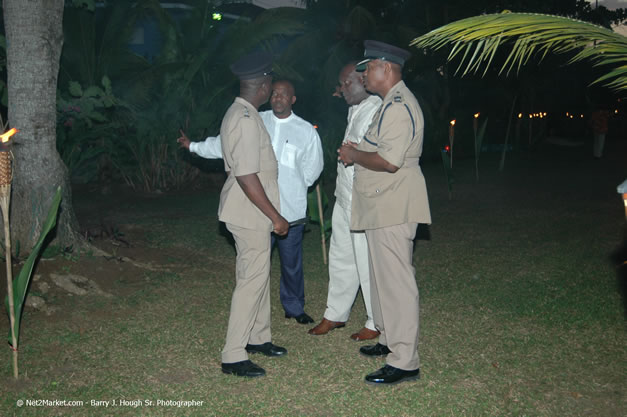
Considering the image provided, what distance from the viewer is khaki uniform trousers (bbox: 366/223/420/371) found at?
Result: 13.1ft

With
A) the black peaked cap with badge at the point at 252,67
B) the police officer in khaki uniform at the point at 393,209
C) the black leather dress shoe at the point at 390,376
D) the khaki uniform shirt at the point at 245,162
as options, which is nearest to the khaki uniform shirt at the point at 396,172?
the police officer in khaki uniform at the point at 393,209

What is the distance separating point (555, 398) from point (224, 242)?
5348mm

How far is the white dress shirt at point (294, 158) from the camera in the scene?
5.01 m

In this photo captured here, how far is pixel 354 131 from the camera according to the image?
15.6ft

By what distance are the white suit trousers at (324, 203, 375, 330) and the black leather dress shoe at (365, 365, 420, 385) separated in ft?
2.65

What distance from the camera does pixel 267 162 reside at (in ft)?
13.9

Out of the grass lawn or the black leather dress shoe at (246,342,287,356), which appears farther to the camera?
the black leather dress shoe at (246,342,287,356)

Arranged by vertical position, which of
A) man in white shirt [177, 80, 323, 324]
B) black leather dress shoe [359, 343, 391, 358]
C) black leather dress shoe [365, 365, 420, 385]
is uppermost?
man in white shirt [177, 80, 323, 324]

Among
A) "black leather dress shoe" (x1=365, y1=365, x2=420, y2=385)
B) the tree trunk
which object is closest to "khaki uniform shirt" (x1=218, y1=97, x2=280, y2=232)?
"black leather dress shoe" (x1=365, y1=365, x2=420, y2=385)

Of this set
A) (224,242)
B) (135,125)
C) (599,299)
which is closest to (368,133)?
(599,299)

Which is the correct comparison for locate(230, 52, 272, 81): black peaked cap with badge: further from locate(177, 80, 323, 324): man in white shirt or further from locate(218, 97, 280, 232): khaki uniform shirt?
locate(177, 80, 323, 324): man in white shirt

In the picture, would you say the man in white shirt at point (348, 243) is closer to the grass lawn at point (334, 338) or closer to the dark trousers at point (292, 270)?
the grass lawn at point (334, 338)

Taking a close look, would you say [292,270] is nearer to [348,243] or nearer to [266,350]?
[348,243]

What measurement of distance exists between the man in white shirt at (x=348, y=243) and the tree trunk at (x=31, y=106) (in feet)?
10.2
